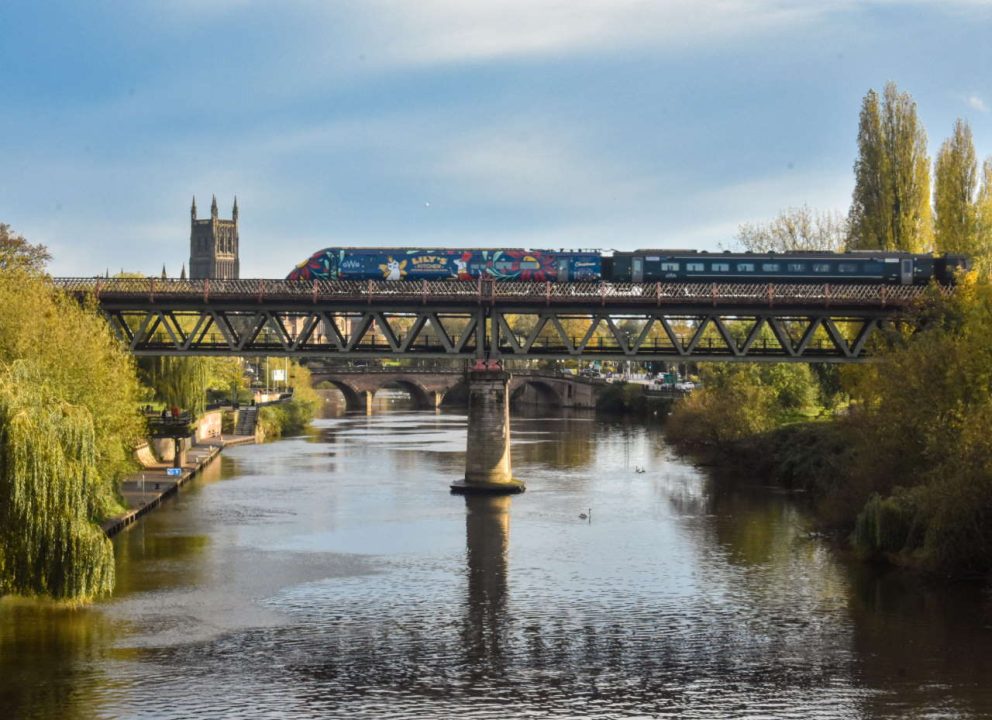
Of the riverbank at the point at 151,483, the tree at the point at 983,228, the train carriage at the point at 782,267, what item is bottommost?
the riverbank at the point at 151,483

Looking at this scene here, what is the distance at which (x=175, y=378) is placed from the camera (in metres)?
88.1

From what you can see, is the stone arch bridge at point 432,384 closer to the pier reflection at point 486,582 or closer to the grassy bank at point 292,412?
the grassy bank at point 292,412

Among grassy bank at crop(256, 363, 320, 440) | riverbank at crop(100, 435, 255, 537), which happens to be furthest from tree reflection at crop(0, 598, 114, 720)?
grassy bank at crop(256, 363, 320, 440)

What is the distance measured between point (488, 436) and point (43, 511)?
36372mm

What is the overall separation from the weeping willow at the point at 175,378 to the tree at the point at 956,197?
185 feet

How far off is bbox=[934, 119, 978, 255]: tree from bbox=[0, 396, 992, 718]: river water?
34.4 m

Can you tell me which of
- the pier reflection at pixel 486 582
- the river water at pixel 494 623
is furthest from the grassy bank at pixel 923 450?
the pier reflection at pixel 486 582

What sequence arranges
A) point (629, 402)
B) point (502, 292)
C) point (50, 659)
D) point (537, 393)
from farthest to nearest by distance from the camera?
point (537, 393)
point (629, 402)
point (502, 292)
point (50, 659)

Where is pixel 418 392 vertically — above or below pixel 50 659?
above

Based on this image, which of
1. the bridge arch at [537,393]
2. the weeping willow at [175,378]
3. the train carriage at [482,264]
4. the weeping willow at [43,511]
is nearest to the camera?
the weeping willow at [43,511]

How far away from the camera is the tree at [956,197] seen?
91938 mm

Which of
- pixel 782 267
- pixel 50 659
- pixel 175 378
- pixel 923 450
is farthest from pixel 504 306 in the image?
pixel 50 659

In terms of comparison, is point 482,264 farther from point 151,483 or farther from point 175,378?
point 175,378

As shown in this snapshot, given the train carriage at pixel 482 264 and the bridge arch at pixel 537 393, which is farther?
the bridge arch at pixel 537 393
